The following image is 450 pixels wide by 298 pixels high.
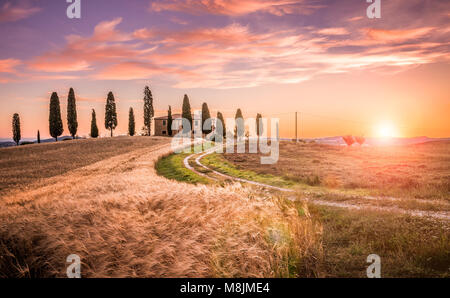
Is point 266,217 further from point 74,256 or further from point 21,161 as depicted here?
point 21,161

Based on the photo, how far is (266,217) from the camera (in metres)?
7.34

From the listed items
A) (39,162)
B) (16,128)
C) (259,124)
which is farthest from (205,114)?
(16,128)

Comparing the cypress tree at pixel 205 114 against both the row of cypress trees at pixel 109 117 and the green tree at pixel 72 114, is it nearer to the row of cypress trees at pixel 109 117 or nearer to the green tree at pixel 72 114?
the row of cypress trees at pixel 109 117

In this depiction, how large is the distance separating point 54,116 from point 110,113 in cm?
1775

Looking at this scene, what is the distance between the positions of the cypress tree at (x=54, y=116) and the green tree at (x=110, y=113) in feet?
51.5

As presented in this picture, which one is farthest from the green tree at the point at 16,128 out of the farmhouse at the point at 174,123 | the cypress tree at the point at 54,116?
the farmhouse at the point at 174,123

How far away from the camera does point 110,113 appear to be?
293 feet

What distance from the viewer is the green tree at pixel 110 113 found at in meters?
88.6

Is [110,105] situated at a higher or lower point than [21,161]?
higher

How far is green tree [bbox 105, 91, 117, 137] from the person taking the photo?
3487 inches

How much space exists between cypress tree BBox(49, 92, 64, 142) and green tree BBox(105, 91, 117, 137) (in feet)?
51.5

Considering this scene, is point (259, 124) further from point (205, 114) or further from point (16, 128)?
point (16, 128)

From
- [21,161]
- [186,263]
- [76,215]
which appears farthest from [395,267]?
[21,161]
